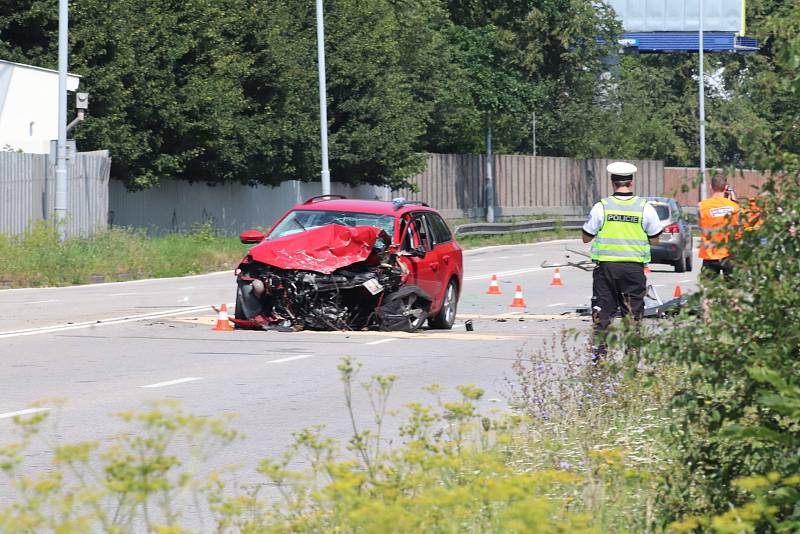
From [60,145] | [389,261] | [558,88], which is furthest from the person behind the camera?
[558,88]

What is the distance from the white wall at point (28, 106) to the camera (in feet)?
110

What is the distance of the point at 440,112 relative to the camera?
5541cm

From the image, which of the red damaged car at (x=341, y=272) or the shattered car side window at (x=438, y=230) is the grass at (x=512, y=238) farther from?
the red damaged car at (x=341, y=272)

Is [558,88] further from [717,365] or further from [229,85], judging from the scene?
[717,365]

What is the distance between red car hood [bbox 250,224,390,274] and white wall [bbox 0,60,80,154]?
18.4 meters

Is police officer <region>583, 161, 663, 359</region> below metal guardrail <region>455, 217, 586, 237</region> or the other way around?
the other way around

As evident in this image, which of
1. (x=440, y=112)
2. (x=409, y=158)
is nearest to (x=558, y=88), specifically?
(x=440, y=112)

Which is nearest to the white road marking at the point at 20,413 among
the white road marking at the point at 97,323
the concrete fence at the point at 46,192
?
the white road marking at the point at 97,323

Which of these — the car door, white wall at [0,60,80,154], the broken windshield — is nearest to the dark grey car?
white wall at [0,60,80,154]

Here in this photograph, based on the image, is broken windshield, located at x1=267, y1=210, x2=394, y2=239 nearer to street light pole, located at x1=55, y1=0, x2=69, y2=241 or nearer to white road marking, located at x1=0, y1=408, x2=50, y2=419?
white road marking, located at x1=0, y1=408, x2=50, y2=419

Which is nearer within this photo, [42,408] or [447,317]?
[42,408]

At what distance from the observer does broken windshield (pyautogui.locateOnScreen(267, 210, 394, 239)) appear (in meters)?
17.7

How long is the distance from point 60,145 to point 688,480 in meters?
25.3

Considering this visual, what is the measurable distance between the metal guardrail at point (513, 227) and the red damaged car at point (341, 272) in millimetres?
27106
